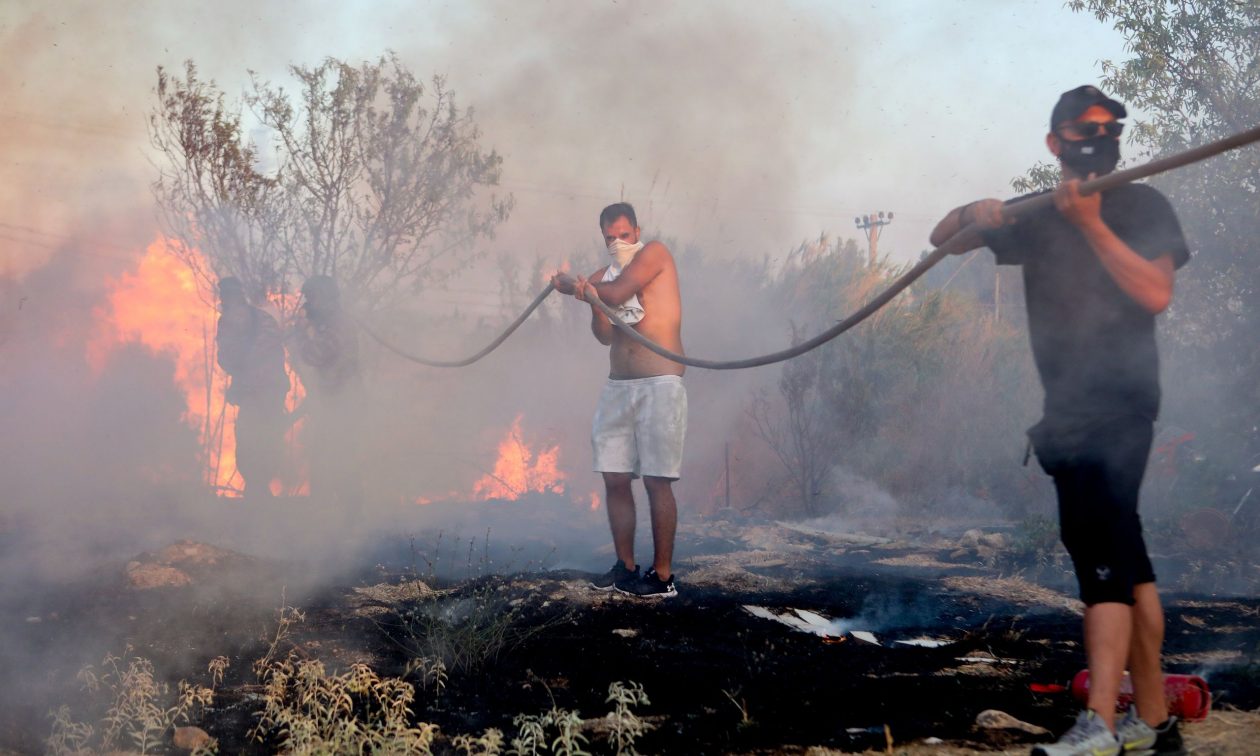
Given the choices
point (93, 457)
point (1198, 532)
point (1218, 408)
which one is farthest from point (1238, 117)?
point (93, 457)

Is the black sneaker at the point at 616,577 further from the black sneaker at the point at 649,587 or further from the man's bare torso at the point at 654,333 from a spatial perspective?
the man's bare torso at the point at 654,333

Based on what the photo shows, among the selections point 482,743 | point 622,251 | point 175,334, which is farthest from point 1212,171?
point 175,334

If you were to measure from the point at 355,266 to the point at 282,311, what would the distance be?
3.56ft

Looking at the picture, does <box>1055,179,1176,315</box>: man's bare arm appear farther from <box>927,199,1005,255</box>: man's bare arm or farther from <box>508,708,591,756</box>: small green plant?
<box>508,708,591,756</box>: small green plant

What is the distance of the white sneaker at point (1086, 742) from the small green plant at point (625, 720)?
0.99 metres

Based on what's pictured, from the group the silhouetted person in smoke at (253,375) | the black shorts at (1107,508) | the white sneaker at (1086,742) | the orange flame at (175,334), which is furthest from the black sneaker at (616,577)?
the orange flame at (175,334)

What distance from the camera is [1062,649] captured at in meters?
3.72

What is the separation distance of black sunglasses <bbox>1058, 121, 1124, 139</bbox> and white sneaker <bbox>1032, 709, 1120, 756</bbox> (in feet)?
5.16

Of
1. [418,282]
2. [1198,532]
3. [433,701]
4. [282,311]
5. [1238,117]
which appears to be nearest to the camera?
[433,701]

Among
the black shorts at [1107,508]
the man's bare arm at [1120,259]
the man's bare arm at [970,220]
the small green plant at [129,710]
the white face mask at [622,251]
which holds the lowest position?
the small green plant at [129,710]

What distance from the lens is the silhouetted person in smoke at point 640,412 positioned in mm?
4715

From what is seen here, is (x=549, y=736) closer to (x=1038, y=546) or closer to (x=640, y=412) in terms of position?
(x=640, y=412)

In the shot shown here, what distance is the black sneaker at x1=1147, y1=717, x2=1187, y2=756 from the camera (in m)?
2.33

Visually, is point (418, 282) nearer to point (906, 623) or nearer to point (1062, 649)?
point (906, 623)
